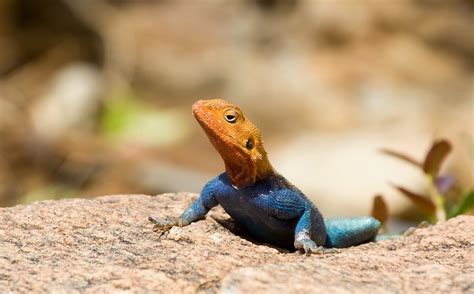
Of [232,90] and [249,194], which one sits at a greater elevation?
[232,90]

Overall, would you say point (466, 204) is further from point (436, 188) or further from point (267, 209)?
point (267, 209)

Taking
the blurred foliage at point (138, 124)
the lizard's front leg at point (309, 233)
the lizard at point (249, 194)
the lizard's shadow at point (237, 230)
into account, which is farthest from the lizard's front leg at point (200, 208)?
the blurred foliage at point (138, 124)

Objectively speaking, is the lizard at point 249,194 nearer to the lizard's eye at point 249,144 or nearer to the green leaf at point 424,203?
the lizard's eye at point 249,144

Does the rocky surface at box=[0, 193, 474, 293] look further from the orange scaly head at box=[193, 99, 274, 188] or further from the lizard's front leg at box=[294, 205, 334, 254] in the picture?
the orange scaly head at box=[193, 99, 274, 188]

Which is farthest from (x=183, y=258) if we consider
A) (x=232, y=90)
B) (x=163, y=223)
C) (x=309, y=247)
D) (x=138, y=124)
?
(x=232, y=90)

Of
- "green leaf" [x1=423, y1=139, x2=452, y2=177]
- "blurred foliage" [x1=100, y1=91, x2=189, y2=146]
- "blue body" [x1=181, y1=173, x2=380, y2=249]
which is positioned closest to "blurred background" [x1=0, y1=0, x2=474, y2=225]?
"blurred foliage" [x1=100, y1=91, x2=189, y2=146]
